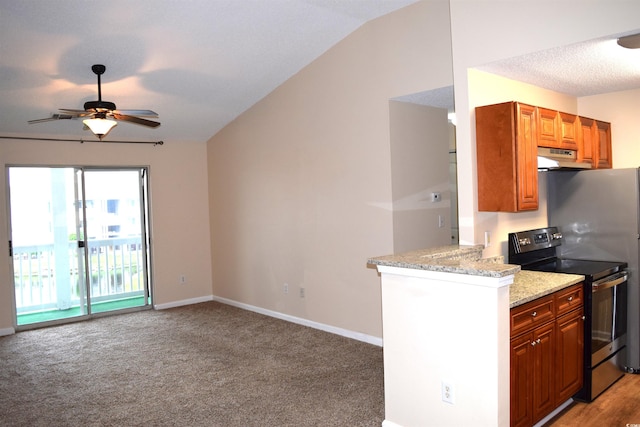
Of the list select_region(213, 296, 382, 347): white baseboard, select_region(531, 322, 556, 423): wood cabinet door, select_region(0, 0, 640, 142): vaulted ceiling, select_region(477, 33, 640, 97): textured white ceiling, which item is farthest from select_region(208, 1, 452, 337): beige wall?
select_region(531, 322, 556, 423): wood cabinet door

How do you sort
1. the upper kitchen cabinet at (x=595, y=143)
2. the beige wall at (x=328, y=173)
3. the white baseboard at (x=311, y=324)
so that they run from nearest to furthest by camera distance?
the upper kitchen cabinet at (x=595, y=143) < the beige wall at (x=328, y=173) < the white baseboard at (x=311, y=324)

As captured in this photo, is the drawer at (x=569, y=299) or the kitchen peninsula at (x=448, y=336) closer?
the kitchen peninsula at (x=448, y=336)

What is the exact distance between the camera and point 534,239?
385 cm

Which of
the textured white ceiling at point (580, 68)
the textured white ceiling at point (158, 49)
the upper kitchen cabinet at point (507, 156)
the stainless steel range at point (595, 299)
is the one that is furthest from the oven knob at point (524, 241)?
the textured white ceiling at point (158, 49)

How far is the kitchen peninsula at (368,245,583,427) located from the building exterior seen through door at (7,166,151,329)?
4720 mm

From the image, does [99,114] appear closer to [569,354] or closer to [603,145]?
[569,354]

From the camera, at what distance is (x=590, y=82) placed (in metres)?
3.87

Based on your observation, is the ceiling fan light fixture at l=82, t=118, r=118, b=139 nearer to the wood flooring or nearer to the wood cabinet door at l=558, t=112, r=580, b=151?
the wood cabinet door at l=558, t=112, r=580, b=151

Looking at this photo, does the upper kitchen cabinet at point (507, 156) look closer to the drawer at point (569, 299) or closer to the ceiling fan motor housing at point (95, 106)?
the drawer at point (569, 299)

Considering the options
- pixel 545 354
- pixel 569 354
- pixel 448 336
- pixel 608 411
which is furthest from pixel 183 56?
pixel 608 411

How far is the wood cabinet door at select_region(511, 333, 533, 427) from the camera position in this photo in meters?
2.69

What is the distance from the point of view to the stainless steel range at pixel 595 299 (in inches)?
132

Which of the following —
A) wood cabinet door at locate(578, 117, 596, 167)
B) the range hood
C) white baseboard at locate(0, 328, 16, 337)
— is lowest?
white baseboard at locate(0, 328, 16, 337)

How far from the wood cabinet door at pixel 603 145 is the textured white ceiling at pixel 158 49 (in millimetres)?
1994
